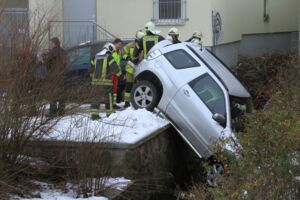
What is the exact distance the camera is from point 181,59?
1095 centimetres

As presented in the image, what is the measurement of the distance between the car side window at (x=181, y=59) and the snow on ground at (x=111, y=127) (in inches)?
42.1

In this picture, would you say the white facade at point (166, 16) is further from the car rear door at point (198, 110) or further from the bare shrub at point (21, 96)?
the bare shrub at point (21, 96)

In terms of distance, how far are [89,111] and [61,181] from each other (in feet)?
3.23

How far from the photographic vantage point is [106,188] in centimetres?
751

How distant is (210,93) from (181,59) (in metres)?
1.00

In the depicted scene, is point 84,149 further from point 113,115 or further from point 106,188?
point 113,115

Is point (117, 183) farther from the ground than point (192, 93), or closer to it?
closer to it

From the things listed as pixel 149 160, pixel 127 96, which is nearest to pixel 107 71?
pixel 127 96

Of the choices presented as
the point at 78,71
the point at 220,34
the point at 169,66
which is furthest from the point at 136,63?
the point at 220,34

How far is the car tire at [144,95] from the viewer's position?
434 inches

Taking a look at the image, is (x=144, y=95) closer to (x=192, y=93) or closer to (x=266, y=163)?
(x=192, y=93)

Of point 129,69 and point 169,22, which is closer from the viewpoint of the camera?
point 129,69

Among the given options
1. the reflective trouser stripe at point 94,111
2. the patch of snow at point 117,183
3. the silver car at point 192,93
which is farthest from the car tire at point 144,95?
the patch of snow at point 117,183

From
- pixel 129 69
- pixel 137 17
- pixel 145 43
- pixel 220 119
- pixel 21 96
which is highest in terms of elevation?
pixel 137 17
